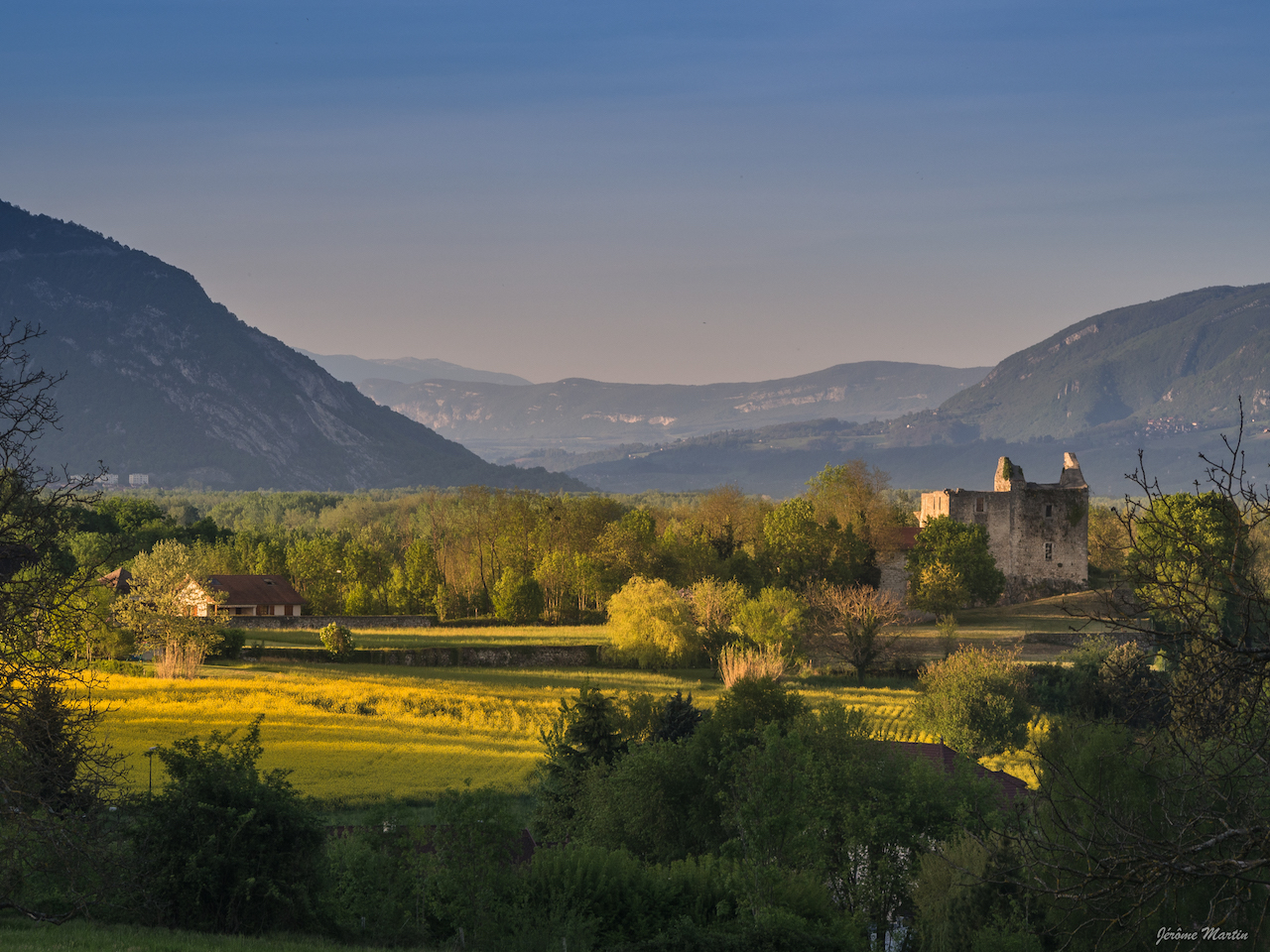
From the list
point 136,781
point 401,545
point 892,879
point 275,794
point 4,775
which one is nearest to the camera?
point 4,775

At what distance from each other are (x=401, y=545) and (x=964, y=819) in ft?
308

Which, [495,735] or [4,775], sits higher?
[4,775]

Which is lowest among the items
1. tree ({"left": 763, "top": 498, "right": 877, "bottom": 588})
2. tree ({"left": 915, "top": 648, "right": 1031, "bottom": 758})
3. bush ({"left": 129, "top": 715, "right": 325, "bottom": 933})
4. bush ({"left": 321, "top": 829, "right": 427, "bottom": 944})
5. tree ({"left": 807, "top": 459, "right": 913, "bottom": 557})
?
tree ({"left": 915, "top": 648, "right": 1031, "bottom": 758})

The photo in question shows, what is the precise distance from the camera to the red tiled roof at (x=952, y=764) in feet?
96.0

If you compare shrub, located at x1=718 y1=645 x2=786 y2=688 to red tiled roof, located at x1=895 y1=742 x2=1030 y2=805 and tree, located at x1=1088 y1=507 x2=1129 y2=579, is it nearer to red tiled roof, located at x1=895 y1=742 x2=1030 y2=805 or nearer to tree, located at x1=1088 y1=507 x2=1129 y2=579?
red tiled roof, located at x1=895 y1=742 x2=1030 y2=805

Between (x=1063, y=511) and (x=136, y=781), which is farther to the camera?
(x=1063, y=511)

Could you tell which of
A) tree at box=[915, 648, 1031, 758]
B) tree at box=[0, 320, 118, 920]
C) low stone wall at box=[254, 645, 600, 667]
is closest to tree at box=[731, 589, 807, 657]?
low stone wall at box=[254, 645, 600, 667]

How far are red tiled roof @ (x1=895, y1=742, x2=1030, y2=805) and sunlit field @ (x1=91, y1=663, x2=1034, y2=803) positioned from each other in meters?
4.86

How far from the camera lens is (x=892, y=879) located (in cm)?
2441

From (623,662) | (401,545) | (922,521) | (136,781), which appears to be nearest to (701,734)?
(136,781)

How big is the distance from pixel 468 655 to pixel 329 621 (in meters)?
18.7

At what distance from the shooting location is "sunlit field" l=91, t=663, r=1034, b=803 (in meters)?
34.2

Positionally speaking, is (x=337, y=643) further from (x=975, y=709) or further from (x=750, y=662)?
(x=975, y=709)

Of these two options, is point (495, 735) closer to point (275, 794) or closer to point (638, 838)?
point (638, 838)
